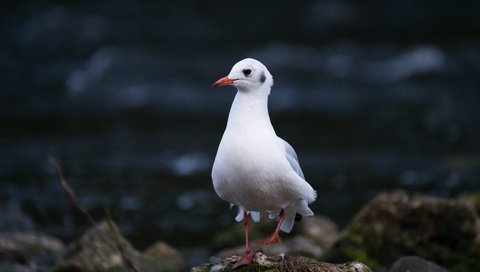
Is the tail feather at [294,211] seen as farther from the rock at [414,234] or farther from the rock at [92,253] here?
the rock at [92,253]

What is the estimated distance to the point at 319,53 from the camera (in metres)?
19.6

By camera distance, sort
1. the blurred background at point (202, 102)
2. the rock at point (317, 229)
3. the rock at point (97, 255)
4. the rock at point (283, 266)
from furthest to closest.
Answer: the blurred background at point (202, 102) < the rock at point (317, 229) < the rock at point (97, 255) < the rock at point (283, 266)

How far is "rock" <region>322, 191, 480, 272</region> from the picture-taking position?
23.2ft

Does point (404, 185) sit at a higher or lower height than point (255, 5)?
lower

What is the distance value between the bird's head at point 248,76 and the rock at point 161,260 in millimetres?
2960

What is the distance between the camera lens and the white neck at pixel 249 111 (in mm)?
5145

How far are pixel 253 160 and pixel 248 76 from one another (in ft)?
1.84

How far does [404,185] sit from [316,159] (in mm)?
1832

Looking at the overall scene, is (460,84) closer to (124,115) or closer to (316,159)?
(316,159)

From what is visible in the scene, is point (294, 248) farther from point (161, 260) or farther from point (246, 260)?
point (246, 260)

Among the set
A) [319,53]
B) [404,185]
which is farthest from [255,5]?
[404,185]

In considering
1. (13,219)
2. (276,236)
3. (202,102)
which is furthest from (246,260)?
(202,102)

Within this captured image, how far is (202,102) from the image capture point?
56.5 feet

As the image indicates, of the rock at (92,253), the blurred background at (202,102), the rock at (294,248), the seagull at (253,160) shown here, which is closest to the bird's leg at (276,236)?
the seagull at (253,160)
